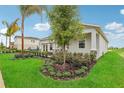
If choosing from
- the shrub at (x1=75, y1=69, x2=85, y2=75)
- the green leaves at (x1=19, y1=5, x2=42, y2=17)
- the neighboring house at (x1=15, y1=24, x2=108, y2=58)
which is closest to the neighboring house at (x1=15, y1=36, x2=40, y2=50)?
the neighboring house at (x1=15, y1=24, x2=108, y2=58)

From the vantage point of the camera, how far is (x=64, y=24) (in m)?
6.62

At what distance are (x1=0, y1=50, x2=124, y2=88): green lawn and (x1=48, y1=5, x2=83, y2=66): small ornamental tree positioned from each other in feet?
3.01

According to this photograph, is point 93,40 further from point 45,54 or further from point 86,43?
point 45,54

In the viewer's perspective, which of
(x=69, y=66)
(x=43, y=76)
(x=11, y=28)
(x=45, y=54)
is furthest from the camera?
(x=45, y=54)

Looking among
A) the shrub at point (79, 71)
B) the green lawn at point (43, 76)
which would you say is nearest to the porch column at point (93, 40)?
the green lawn at point (43, 76)

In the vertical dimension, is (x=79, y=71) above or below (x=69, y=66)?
below

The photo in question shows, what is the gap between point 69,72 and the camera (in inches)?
252

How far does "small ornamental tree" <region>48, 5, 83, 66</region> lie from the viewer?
6.55 m

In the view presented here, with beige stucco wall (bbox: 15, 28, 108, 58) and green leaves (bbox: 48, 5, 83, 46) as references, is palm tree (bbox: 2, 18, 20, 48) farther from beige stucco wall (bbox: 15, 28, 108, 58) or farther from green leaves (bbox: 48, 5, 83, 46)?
green leaves (bbox: 48, 5, 83, 46)

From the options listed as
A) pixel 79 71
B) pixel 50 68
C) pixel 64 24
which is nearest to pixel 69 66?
pixel 79 71

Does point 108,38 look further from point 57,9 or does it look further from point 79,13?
point 57,9

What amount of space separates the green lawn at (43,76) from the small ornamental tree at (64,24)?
A: 917 millimetres

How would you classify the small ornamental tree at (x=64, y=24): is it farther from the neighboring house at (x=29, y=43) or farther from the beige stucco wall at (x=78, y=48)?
the neighboring house at (x=29, y=43)

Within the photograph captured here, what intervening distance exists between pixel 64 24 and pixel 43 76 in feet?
5.17
